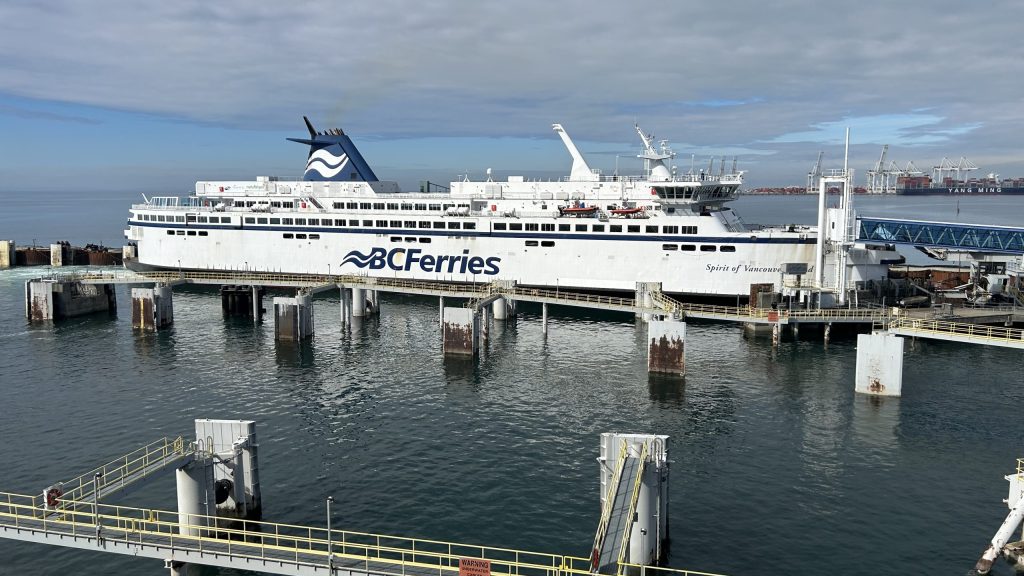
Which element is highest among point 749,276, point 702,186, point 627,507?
point 702,186

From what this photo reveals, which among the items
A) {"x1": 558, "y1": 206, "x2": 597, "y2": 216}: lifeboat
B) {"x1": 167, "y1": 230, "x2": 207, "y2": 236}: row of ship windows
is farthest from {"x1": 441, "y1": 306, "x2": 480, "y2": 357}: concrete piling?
{"x1": 167, "y1": 230, "x2": 207, "y2": 236}: row of ship windows

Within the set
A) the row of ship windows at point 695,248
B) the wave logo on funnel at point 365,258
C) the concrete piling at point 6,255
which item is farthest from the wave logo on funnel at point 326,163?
the concrete piling at point 6,255

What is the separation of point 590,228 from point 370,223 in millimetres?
19493

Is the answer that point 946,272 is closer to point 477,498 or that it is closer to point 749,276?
point 749,276

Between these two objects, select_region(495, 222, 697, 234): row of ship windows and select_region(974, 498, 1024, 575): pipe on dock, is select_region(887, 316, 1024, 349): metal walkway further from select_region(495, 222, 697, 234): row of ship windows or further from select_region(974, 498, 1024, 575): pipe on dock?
select_region(495, 222, 697, 234): row of ship windows

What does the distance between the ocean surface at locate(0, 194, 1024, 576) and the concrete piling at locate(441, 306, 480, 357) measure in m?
1.07

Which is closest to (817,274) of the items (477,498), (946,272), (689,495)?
(946,272)

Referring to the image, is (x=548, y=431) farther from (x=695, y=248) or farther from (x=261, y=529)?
(x=695, y=248)

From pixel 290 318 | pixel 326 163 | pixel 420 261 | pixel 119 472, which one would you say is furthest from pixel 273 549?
pixel 326 163

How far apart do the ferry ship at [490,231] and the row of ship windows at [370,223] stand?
9cm

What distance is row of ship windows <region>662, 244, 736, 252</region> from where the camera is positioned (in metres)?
54.7

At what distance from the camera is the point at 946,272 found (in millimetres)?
61438

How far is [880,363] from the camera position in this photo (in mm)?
36750

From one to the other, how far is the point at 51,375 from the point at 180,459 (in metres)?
25.6
